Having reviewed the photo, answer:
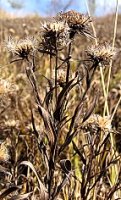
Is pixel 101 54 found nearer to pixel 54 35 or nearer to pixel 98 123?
pixel 54 35

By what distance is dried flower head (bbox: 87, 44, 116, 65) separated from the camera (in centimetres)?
107

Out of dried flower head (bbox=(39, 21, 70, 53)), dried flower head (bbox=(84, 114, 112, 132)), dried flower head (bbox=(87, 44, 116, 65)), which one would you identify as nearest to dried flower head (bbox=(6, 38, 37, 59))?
Answer: dried flower head (bbox=(39, 21, 70, 53))

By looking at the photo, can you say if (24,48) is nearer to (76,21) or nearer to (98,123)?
(76,21)

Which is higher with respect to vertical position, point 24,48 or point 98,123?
point 24,48

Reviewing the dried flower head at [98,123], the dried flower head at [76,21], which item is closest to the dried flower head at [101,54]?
the dried flower head at [76,21]

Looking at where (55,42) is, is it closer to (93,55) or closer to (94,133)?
(93,55)

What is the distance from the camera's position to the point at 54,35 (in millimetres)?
1023

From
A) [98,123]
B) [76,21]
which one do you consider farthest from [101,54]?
[98,123]

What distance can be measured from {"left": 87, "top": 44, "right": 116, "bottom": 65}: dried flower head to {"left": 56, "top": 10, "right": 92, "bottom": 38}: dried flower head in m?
0.04

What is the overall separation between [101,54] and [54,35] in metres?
0.12

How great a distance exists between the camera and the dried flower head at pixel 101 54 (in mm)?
1066

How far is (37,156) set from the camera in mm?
1969

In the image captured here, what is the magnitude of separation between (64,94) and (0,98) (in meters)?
0.25

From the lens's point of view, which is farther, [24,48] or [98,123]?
[98,123]
